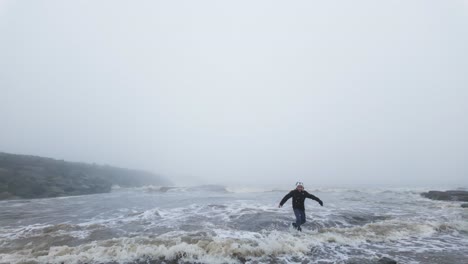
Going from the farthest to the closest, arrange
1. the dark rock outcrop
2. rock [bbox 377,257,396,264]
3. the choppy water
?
the dark rock outcrop
the choppy water
rock [bbox 377,257,396,264]

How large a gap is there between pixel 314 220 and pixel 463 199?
Answer: 2400 centimetres

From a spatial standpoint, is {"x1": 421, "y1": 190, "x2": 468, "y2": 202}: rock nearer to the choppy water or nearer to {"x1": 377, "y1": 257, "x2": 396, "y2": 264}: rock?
the choppy water

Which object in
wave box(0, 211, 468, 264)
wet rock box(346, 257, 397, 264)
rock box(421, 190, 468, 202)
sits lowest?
rock box(421, 190, 468, 202)

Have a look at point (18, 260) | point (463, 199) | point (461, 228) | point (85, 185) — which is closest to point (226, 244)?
point (18, 260)

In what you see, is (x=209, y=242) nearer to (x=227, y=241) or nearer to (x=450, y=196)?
(x=227, y=241)

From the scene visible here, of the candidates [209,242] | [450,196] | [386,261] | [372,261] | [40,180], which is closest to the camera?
[386,261]

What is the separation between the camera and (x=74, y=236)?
12.2 meters

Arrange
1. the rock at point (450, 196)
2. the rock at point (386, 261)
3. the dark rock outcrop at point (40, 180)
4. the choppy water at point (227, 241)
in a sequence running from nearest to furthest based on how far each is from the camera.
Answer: the rock at point (386, 261) → the choppy water at point (227, 241) → the rock at point (450, 196) → the dark rock outcrop at point (40, 180)

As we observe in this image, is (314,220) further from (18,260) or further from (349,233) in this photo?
(18,260)

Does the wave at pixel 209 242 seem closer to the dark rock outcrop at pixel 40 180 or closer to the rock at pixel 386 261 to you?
the rock at pixel 386 261

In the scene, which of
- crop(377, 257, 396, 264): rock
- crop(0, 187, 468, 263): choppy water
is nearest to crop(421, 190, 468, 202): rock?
crop(0, 187, 468, 263): choppy water

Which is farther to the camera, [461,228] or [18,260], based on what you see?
[461,228]

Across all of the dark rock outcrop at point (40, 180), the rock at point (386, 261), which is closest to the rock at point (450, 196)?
the rock at point (386, 261)

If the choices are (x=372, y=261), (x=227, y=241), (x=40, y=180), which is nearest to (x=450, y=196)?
(x=372, y=261)
